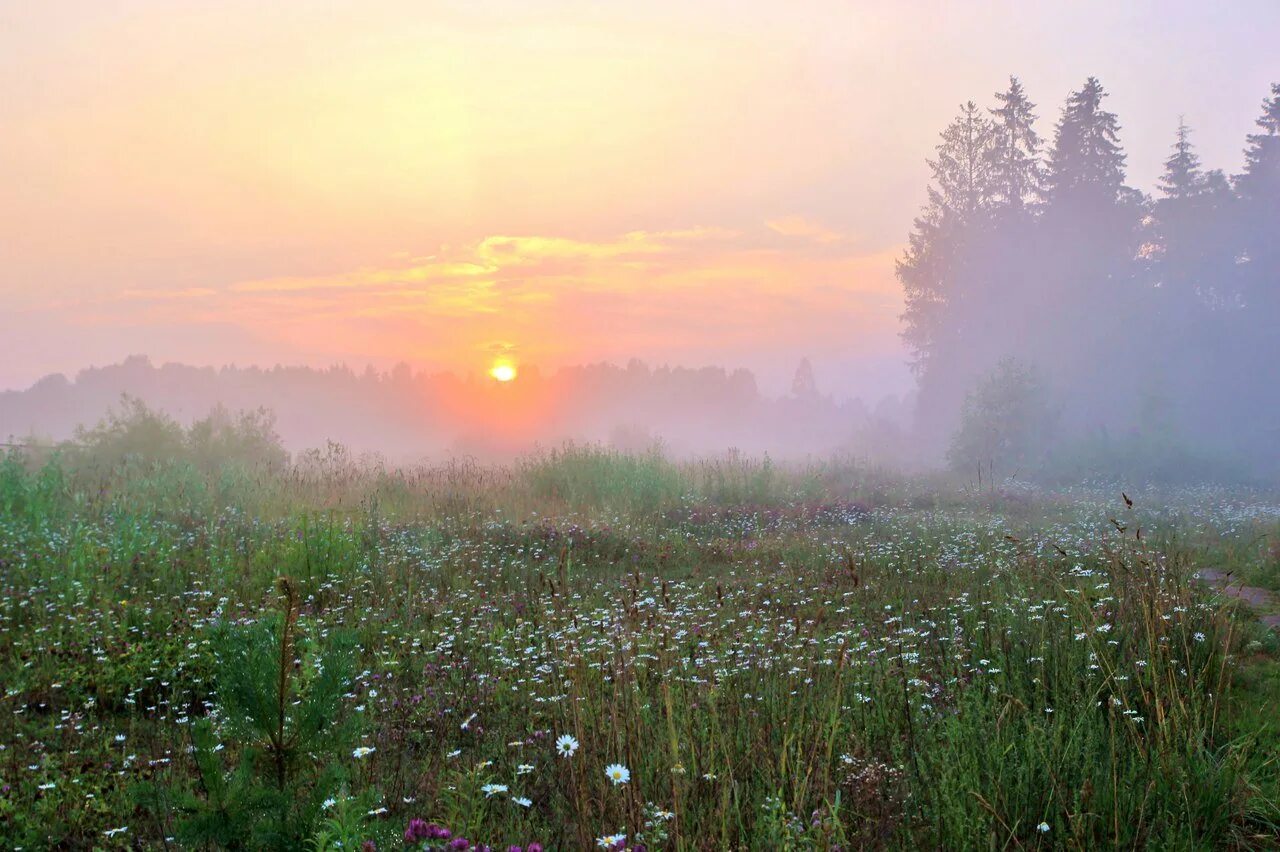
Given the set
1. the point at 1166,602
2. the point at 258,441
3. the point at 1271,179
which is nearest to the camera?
the point at 1166,602

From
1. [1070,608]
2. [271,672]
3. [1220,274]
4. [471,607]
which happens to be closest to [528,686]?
[471,607]

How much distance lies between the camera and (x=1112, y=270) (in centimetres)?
4050

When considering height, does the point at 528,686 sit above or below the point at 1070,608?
below

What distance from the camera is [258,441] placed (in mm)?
23141

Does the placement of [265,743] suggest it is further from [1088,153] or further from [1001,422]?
[1088,153]

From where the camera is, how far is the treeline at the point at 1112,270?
40000mm

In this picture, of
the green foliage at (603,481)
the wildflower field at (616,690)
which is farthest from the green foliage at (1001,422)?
the wildflower field at (616,690)

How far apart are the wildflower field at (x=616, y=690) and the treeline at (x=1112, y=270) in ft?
105

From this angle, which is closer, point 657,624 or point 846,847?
point 846,847

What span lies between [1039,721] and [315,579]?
23.4ft

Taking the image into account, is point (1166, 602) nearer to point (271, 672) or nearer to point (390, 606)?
point (271, 672)

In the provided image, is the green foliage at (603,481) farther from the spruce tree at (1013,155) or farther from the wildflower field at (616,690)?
Result: the spruce tree at (1013,155)

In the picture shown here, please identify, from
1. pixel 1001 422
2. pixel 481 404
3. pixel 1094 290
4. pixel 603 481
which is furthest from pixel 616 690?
pixel 481 404

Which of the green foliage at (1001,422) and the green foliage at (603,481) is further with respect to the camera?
the green foliage at (1001,422)
